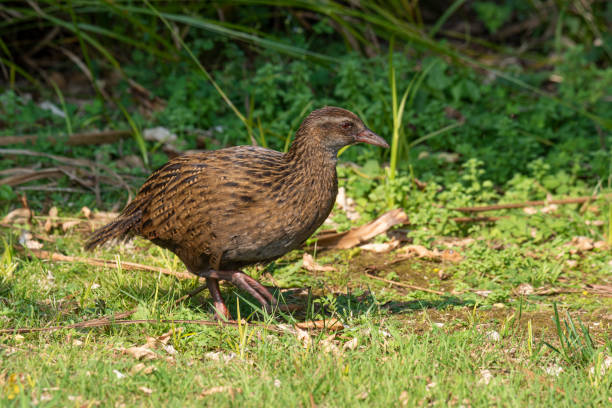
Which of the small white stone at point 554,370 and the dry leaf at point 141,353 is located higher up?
the dry leaf at point 141,353

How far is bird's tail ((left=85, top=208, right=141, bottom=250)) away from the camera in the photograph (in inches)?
192

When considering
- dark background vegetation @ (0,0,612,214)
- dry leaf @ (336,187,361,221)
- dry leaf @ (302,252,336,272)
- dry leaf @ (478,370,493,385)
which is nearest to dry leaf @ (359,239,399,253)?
dry leaf @ (302,252,336,272)

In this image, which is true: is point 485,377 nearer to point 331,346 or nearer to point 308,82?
point 331,346

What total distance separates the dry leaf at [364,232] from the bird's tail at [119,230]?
5.16ft

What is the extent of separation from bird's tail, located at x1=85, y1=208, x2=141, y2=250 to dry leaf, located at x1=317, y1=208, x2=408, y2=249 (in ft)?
5.16

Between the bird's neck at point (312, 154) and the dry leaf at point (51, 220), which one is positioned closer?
the bird's neck at point (312, 154)

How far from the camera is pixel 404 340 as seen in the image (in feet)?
13.5

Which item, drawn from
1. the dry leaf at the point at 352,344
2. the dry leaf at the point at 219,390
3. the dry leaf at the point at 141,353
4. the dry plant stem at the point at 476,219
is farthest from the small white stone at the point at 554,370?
the dry plant stem at the point at 476,219

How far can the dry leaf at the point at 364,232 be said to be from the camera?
19.6ft

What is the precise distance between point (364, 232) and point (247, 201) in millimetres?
1862

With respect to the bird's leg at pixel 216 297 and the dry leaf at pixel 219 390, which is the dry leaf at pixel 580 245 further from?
the dry leaf at pixel 219 390

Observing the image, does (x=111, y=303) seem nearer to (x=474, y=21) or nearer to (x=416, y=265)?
(x=416, y=265)

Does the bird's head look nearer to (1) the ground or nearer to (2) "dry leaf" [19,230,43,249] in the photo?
(1) the ground

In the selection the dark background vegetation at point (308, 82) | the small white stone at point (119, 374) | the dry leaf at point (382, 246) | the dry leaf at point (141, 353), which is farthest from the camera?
the dark background vegetation at point (308, 82)
